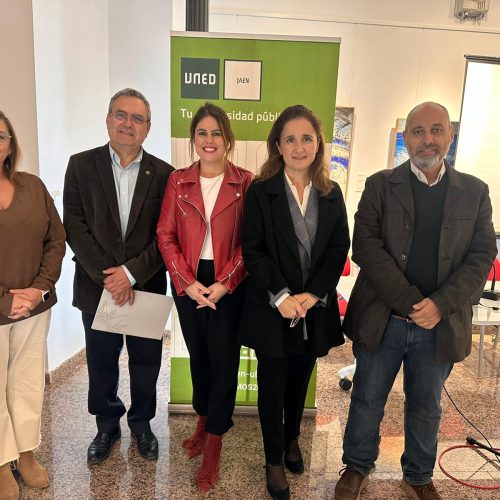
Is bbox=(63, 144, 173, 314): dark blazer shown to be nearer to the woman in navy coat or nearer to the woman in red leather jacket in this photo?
the woman in red leather jacket

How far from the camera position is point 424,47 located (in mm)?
4379

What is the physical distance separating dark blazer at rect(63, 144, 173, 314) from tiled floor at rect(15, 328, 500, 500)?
996mm

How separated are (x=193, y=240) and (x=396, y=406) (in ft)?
6.57

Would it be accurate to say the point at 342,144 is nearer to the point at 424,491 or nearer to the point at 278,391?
the point at 278,391

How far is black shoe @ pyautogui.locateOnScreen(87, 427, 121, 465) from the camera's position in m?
2.46

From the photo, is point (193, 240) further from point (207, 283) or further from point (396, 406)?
point (396, 406)

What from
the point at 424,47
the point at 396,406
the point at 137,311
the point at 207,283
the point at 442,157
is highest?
the point at 424,47

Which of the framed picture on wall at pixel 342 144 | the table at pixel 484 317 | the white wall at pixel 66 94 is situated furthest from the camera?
the framed picture on wall at pixel 342 144

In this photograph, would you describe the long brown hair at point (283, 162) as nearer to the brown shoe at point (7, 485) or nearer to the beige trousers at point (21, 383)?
Answer: the beige trousers at point (21, 383)

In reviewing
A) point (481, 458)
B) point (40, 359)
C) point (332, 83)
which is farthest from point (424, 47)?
point (40, 359)

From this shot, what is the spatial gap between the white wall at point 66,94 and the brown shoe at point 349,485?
2.23 metres

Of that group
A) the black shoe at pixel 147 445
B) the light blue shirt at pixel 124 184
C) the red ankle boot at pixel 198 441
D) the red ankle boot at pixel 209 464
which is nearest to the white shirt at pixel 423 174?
the light blue shirt at pixel 124 184

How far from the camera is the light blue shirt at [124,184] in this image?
2.26m

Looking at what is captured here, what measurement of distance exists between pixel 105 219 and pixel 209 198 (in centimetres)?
51
